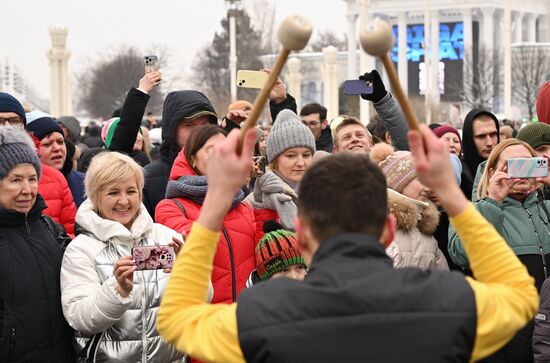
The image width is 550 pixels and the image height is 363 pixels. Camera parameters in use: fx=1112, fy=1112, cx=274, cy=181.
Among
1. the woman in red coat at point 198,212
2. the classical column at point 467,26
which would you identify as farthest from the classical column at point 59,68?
the classical column at point 467,26

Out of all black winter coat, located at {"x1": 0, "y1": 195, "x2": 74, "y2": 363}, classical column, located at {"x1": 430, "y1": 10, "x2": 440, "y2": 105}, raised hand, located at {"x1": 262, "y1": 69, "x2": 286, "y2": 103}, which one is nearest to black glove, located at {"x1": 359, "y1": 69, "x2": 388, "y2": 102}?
raised hand, located at {"x1": 262, "y1": 69, "x2": 286, "y2": 103}

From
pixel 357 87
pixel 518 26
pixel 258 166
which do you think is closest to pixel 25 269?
pixel 258 166

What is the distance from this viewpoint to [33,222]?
15.8 feet

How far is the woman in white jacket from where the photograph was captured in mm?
4406

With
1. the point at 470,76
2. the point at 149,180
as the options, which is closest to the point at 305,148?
the point at 149,180

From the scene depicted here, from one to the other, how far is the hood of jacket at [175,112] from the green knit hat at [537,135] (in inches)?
73.7

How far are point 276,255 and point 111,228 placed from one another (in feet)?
2.37

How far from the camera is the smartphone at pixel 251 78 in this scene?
659 cm

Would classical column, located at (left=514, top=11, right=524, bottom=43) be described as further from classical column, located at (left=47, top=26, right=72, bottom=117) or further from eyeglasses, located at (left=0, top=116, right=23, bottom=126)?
eyeglasses, located at (left=0, top=116, right=23, bottom=126)

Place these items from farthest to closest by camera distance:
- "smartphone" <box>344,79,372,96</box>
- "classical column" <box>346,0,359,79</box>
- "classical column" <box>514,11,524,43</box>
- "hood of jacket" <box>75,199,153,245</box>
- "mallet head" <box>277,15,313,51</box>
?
"classical column" <box>514,11,524,43</box>, "classical column" <box>346,0,359,79</box>, "smartphone" <box>344,79,372,96</box>, "hood of jacket" <box>75,199,153,245</box>, "mallet head" <box>277,15,313,51</box>

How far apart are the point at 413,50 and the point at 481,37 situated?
5696 mm

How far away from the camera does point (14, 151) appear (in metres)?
4.86

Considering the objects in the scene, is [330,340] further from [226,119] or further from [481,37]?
[481,37]

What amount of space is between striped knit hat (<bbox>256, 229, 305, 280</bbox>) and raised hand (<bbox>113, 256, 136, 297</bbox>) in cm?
63
